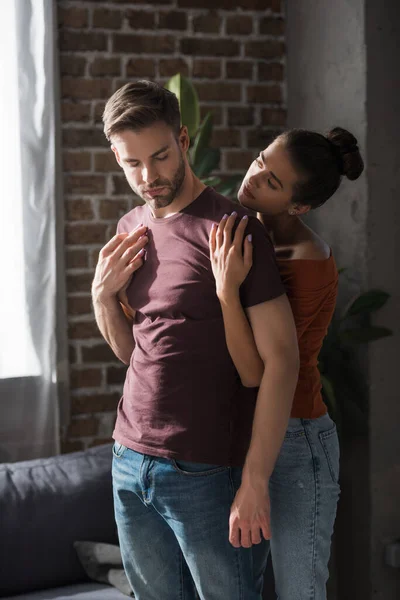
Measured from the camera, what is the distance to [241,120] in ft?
10.0

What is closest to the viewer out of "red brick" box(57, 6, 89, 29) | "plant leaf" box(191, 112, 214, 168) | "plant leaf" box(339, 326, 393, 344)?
"plant leaf" box(339, 326, 393, 344)

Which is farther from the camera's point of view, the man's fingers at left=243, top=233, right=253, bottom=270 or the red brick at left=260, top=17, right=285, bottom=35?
the red brick at left=260, top=17, right=285, bottom=35

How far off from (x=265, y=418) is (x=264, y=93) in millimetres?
2033

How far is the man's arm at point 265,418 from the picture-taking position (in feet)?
4.46

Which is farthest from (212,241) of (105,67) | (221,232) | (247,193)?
(105,67)

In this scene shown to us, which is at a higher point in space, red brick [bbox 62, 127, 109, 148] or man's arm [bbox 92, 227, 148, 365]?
red brick [bbox 62, 127, 109, 148]

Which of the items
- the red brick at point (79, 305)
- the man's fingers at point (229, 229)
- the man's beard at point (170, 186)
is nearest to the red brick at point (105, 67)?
the red brick at point (79, 305)

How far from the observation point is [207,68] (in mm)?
2990

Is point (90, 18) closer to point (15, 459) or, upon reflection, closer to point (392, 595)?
point (15, 459)

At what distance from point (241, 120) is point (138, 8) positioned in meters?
0.60

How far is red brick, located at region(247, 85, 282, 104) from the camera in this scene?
10.0 feet

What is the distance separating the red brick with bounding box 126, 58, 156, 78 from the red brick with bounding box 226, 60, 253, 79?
31cm

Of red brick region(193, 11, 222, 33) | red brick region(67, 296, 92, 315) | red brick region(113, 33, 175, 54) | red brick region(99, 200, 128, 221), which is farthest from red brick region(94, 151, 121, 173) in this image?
red brick region(193, 11, 222, 33)

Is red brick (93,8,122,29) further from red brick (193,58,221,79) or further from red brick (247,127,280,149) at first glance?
red brick (247,127,280,149)
